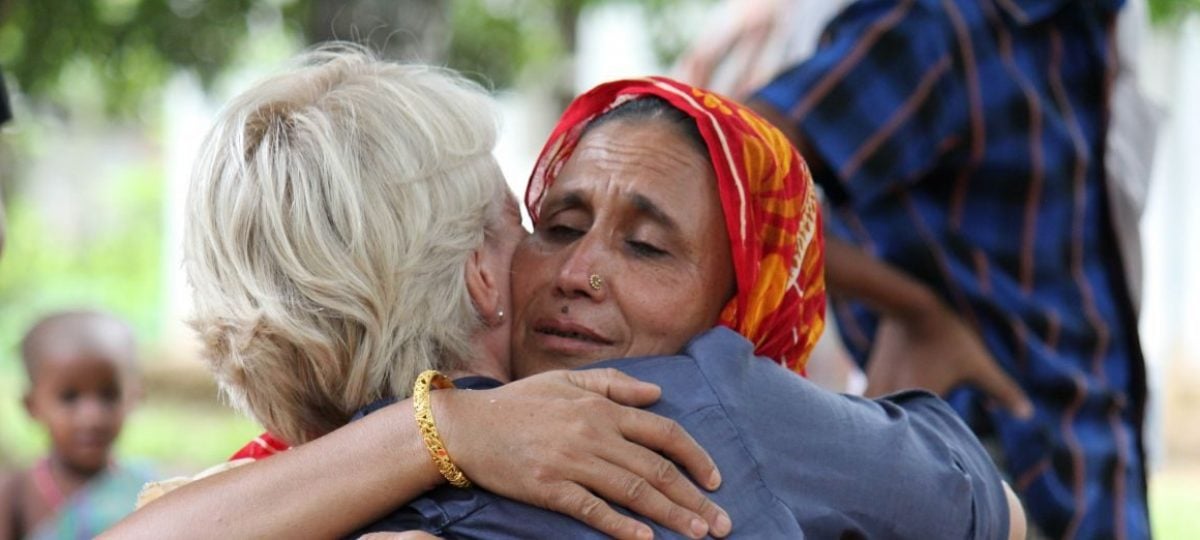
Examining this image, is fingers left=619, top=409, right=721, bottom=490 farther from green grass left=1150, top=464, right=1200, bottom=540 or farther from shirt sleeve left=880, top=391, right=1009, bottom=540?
green grass left=1150, top=464, right=1200, bottom=540

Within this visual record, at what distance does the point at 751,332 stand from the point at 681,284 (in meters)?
0.16

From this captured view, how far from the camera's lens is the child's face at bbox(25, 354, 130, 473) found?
540 centimetres

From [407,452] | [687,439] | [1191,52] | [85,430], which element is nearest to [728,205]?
[687,439]

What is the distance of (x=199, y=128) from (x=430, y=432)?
11724 mm

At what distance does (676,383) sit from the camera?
2225 mm

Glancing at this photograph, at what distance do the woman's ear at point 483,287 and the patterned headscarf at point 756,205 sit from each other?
9.0 inches

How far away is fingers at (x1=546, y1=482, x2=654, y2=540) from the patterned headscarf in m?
0.48

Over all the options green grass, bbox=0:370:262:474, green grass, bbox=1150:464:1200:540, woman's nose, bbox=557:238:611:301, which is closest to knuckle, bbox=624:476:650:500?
woman's nose, bbox=557:238:611:301

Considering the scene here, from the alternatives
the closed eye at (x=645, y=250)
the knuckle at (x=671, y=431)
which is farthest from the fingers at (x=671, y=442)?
the closed eye at (x=645, y=250)

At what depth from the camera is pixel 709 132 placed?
8.04 feet

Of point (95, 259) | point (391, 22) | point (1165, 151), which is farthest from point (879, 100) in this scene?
point (95, 259)

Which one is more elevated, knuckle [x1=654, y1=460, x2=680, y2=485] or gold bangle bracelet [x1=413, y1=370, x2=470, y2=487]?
gold bangle bracelet [x1=413, y1=370, x2=470, y2=487]

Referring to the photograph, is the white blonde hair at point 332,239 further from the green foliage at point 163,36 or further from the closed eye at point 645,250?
the green foliage at point 163,36

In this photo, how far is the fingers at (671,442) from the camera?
214 cm
